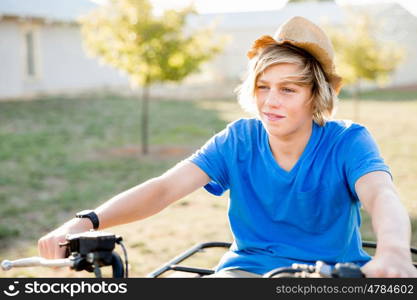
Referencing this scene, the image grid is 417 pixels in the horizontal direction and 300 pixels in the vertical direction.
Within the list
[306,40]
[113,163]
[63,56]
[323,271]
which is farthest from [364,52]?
[323,271]

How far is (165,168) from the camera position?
33.5 feet

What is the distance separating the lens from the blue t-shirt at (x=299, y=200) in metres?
2.43

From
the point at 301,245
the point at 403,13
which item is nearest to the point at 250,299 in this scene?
the point at 301,245

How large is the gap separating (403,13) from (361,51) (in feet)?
44.8

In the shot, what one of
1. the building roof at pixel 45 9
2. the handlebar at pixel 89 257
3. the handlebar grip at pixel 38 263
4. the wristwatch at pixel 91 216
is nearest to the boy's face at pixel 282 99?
the wristwatch at pixel 91 216

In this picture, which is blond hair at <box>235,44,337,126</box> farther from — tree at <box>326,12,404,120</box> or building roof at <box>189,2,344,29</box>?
building roof at <box>189,2,344,29</box>

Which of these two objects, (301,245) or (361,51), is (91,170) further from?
(361,51)

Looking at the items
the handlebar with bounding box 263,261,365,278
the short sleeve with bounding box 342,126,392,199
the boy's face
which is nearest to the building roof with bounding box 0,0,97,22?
the boy's face

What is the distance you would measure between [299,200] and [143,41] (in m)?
8.86

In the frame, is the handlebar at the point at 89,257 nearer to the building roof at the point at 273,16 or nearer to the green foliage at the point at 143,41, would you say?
the green foliage at the point at 143,41

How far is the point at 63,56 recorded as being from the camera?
76.7 ft

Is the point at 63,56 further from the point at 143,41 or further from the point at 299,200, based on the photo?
the point at 299,200

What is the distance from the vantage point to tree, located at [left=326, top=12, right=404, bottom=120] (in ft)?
55.4

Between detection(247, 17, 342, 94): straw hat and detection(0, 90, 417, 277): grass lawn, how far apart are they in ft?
10.6
